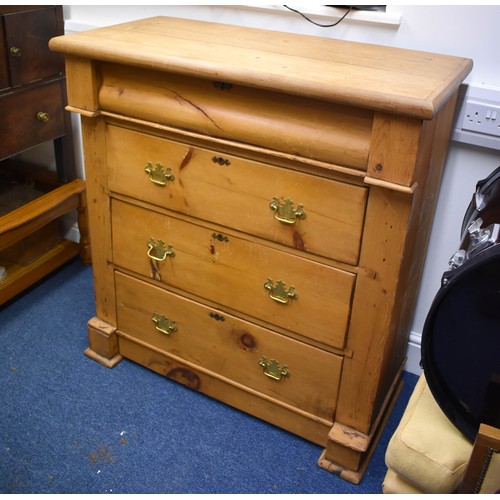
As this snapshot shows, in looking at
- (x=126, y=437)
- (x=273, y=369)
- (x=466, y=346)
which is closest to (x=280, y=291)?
(x=273, y=369)

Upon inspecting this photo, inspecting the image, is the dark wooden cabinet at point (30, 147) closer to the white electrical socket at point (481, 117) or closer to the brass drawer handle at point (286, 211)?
the brass drawer handle at point (286, 211)

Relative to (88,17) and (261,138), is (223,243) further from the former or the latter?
(88,17)

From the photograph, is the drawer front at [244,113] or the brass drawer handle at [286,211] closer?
the drawer front at [244,113]

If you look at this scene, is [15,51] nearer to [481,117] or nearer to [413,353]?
[481,117]

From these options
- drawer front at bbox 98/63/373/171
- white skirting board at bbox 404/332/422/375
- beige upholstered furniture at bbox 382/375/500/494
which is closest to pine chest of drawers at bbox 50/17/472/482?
drawer front at bbox 98/63/373/171

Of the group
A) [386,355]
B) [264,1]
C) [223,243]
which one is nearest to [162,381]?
[223,243]

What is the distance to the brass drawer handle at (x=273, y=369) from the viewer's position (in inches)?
61.2

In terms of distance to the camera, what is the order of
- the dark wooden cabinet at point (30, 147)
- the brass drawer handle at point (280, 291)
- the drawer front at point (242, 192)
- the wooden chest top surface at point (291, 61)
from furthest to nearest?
the dark wooden cabinet at point (30, 147) → the brass drawer handle at point (280, 291) → the drawer front at point (242, 192) → the wooden chest top surface at point (291, 61)

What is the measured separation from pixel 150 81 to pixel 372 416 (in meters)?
0.96

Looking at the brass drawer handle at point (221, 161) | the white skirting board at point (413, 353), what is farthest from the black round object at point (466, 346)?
the white skirting board at point (413, 353)

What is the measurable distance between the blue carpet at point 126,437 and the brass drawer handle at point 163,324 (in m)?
0.18

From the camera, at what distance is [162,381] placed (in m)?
1.81

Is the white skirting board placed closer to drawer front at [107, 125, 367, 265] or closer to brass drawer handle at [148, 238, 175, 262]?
drawer front at [107, 125, 367, 265]

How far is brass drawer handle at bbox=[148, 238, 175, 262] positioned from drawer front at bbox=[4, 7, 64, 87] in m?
0.69
